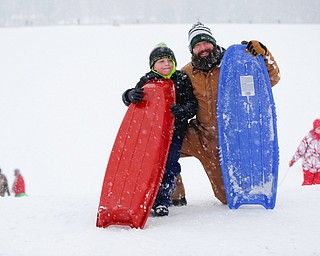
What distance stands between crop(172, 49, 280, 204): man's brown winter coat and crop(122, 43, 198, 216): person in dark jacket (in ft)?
0.33

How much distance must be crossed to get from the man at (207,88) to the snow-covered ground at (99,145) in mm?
409

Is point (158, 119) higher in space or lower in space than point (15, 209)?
higher

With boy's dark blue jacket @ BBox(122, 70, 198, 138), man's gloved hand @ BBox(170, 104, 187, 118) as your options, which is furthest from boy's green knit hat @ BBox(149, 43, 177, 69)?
man's gloved hand @ BBox(170, 104, 187, 118)

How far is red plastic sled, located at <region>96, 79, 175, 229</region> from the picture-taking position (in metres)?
3.03

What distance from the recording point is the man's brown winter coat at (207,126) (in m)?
3.59

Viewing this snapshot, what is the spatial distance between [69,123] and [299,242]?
1758 centimetres

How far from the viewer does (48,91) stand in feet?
80.7

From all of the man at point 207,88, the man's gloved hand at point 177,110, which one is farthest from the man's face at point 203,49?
the man's gloved hand at point 177,110

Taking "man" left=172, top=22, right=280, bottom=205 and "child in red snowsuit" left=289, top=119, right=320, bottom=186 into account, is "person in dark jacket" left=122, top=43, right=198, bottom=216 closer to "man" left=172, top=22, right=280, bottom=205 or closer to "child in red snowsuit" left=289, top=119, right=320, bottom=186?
"man" left=172, top=22, right=280, bottom=205

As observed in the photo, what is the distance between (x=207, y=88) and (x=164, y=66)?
43cm

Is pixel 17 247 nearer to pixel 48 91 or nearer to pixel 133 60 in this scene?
pixel 48 91

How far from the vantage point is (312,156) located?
5.90 m

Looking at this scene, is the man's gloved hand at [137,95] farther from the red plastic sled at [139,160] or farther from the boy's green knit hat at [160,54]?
the boy's green knit hat at [160,54]

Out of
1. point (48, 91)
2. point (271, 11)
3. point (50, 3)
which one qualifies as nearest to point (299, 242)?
point (48, 91)
